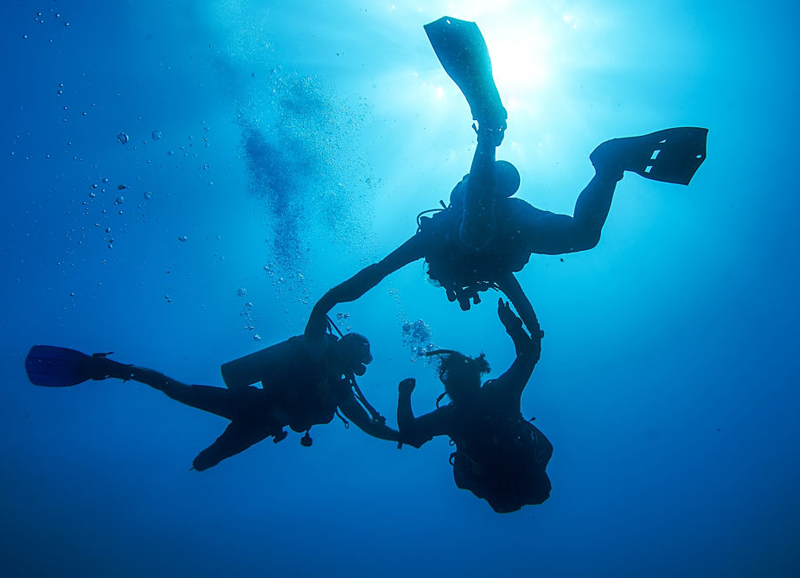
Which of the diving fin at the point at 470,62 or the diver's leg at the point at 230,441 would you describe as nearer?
the diving fin at the point at 470,62

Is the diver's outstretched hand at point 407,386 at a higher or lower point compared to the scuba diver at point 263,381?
lower

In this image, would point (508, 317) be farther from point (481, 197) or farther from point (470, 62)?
point (470, 62)

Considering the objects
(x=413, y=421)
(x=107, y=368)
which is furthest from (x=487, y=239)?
(x=107, y=368)

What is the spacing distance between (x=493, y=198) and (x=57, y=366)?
23.6 ft

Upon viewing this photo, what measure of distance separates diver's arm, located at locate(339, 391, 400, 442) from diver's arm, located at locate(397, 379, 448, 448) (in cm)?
65

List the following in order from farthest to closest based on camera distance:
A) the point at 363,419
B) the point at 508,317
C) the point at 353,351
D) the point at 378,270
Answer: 1. the point at 363,419
2. the point at 353,351
3. the point at 508,317
4. the point at 378,270

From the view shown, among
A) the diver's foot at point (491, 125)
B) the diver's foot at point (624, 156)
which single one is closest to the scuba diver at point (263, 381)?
the diver's foot at point (491, 125)

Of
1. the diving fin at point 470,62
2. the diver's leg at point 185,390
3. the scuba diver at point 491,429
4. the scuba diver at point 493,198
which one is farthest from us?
the diver's leg at point 185,390

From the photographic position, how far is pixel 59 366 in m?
6.44

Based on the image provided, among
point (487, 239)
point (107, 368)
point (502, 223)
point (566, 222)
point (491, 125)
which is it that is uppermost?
point (107, 368)

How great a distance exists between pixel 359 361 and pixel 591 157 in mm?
4416

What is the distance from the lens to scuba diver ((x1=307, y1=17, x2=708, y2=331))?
11.1 ft

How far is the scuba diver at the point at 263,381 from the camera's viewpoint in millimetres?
6195

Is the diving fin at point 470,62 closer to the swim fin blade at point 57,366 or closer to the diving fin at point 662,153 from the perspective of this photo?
the diving fin at point 662,153
